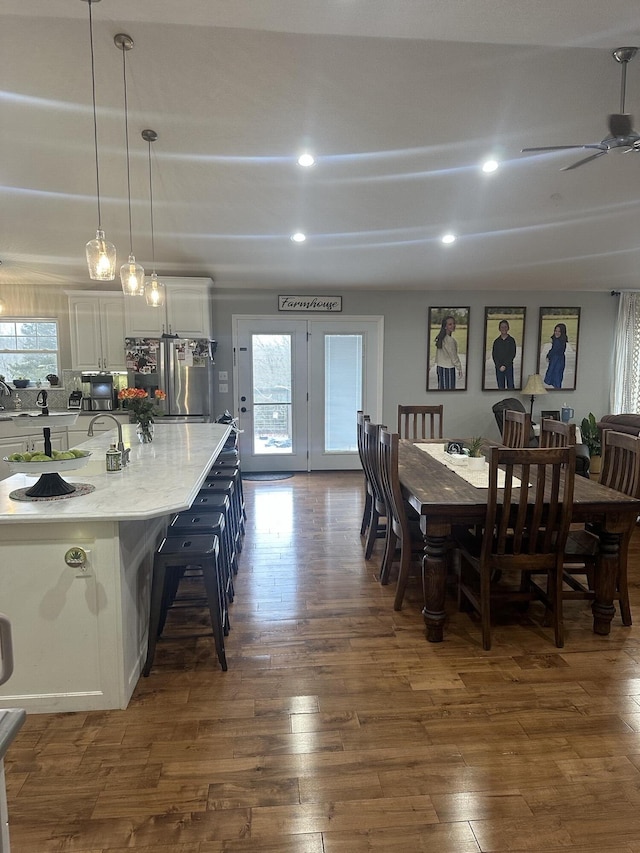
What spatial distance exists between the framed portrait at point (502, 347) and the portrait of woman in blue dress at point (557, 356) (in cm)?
42

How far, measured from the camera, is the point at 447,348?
21.3 ft

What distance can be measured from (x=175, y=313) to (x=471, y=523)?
4282mm

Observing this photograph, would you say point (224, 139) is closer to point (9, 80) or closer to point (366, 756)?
point (9, 80)

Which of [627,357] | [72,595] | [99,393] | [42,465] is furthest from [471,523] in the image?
[627,357]

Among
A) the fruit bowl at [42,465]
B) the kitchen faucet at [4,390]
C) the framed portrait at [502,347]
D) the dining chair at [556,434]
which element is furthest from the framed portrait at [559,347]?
the kitchen faucet at [4,390]

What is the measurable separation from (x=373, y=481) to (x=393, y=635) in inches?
47.0

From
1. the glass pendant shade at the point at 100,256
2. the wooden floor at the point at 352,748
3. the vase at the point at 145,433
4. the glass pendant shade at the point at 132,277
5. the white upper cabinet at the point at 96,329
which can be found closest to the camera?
the wooden floor at the point at 352,748

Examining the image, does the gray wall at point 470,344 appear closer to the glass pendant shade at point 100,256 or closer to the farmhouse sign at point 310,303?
the farmhouse sign at point 310,303

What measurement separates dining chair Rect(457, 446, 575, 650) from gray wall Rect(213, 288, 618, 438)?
12.8 ft

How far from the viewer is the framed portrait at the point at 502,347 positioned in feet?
21.2

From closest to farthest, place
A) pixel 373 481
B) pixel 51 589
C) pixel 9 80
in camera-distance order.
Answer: pixel 51 589 < pixel 9 80 < pixel 373 481

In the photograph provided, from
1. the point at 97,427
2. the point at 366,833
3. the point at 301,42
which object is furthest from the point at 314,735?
the point at 97,427

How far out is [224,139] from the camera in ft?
10.4

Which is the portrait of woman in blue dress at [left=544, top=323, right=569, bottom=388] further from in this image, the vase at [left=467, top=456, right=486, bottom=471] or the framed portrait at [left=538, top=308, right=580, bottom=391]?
the vase at [left=467, top=456, right=486, bottom=471]
